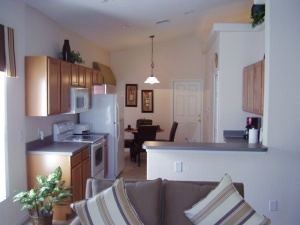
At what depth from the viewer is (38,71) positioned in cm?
370

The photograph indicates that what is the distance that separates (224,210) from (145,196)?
0.58 meters

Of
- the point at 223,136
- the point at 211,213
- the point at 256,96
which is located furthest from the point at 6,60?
the point at 223,136

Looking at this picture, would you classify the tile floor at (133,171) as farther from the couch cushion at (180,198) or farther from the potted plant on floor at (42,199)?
the couch cushion at (180,198)

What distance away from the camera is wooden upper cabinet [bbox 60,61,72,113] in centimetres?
415

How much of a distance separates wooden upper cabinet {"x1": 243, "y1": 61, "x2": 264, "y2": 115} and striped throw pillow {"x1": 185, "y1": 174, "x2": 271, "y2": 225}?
65.1 inches

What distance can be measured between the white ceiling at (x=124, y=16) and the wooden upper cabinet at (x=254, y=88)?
4.77 feet

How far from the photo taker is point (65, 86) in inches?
169

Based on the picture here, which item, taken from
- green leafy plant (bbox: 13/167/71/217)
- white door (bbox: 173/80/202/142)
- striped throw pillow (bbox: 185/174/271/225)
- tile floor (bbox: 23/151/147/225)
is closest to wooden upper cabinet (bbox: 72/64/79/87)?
green leafy plant (bbox: 13/167/71/217)

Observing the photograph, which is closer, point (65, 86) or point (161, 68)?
point (65, 86)

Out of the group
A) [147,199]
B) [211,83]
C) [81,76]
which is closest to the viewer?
[147,199]

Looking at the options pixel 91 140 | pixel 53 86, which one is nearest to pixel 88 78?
pixel 91 140

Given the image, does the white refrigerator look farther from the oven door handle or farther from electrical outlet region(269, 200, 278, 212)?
electrical outlet region(269, 200, 278, 212)

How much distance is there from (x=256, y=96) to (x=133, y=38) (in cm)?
392

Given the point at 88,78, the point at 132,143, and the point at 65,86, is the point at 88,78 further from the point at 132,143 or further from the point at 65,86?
the point at 132,143
